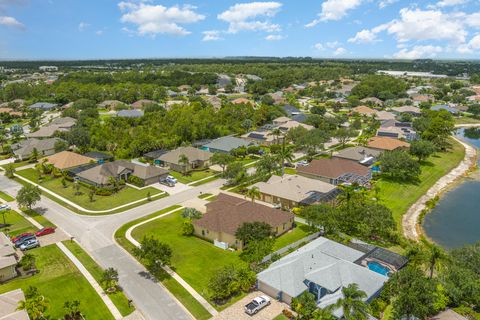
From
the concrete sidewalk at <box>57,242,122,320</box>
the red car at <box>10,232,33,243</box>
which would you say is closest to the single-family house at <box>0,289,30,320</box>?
the concrete sidewalk at <box>57,242,122,320</box>

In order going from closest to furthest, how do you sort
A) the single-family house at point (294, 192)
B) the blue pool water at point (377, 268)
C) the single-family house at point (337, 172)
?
1. the blue pool water at point (377, 268)
2. the single-family house at point (294, 192)
3. the single-family house at point (337, 172)

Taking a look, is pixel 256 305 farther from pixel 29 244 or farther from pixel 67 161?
pixel 67 161

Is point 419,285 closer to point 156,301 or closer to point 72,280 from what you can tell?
point 156,301

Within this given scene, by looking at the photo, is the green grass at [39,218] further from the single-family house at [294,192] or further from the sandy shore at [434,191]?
the sandy shore at [434,191]

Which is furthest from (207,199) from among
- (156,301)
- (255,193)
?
(156,301)

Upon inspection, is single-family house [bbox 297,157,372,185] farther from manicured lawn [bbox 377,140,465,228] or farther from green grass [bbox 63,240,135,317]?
green grass [bbox 63,240,135,317]

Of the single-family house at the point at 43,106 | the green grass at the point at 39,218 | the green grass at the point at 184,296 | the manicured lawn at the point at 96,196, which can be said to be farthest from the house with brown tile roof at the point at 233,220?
the single-family house at the point at 43,106

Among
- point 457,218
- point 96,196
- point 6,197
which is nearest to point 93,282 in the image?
point 96,196
